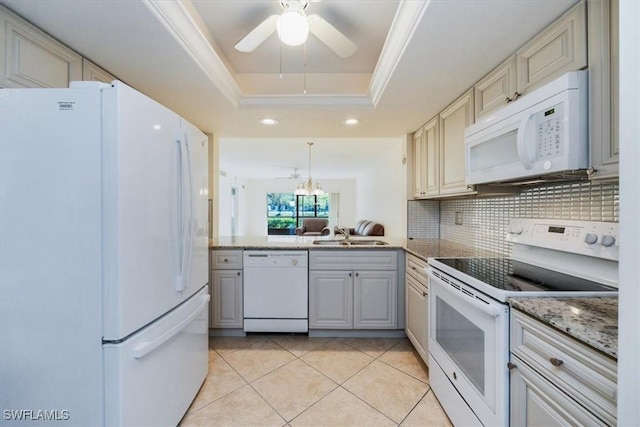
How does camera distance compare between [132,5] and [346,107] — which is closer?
[132,5]

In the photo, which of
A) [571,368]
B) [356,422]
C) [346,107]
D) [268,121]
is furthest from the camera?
[268,121]

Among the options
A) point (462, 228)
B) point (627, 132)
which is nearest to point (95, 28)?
point (627, 132)

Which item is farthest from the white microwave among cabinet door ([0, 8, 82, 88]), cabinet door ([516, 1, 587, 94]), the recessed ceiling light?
cabinet door ([0, 8, 82, 88])

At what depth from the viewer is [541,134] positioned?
1178 millimetres

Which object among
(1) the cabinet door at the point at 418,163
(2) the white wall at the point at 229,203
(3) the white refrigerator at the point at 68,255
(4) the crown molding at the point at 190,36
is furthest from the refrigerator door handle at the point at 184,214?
(2) the white wall at the point at 229,203

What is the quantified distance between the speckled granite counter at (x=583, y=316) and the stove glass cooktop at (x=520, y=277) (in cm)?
10

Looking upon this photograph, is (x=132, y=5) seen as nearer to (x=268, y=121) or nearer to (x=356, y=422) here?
(x=268, y=121)

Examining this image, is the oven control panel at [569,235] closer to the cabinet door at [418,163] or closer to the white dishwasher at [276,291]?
the cabinet door at [418,163]

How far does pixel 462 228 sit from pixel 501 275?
130cm

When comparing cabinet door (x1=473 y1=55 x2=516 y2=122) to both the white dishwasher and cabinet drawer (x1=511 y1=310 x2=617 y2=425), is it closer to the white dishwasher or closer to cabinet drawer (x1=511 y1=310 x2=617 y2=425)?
cabinet drawer (x1=511 y1=310 x2=617 y2=425)

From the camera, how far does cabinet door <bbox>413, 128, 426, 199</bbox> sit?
2.76 metres

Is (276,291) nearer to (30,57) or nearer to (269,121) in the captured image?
(269,121)

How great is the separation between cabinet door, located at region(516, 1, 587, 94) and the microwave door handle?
21 centimetres

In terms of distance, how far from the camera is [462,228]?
260cm
